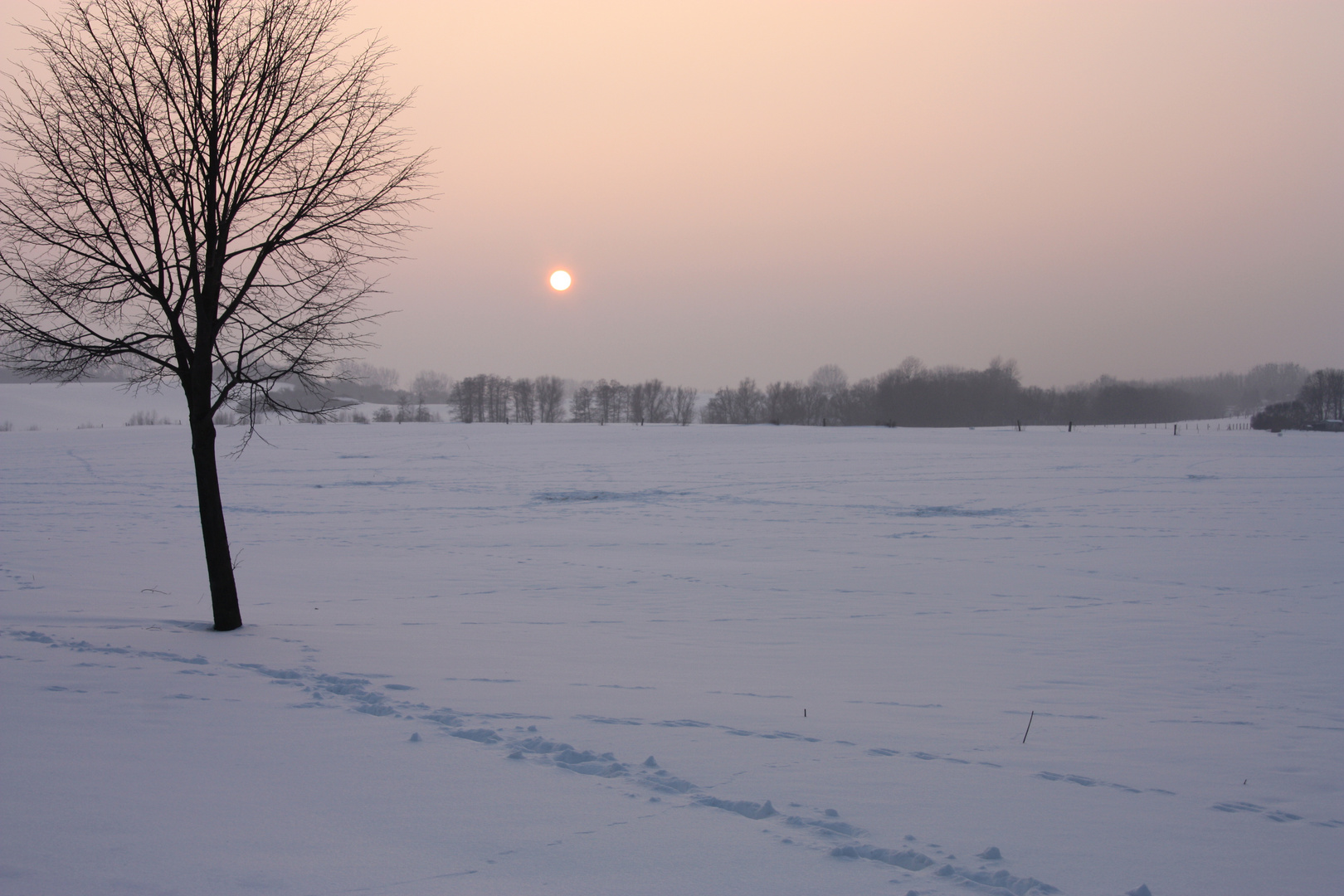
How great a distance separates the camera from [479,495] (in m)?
30.0

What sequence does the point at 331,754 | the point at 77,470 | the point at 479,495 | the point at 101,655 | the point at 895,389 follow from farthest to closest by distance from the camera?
the point at 895,389, the point at 77,470, the point at 479,495, the point at 101,655, the point at 331,754

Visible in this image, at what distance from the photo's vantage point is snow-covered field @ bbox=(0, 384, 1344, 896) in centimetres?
429

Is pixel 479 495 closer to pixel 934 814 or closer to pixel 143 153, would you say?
pixel 143 153

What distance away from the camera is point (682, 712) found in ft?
22.9

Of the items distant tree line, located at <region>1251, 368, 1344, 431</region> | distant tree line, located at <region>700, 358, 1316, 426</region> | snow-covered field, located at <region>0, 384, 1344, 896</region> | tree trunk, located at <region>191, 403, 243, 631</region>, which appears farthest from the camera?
distant tree line, located at <region>700, 358, 1316, 426</region>

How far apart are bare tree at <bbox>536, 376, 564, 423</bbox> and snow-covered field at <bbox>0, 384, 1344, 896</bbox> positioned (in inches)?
4503

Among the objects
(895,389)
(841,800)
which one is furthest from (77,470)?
(895,389)

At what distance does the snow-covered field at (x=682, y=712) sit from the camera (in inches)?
169

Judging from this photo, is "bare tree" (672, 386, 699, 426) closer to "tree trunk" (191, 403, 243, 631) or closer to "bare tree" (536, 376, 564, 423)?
"bare tree" (536, 376, 564, 423)

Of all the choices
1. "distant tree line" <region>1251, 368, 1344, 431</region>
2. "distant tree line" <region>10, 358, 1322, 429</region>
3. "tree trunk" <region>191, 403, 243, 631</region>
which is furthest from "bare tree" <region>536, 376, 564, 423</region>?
"tree trunk" <region>191, 403, 243, 631</region>

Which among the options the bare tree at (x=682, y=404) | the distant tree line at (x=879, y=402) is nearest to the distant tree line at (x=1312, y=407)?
the distant tree line at (x=879, y=402)

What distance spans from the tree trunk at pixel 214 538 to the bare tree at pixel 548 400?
12342cm

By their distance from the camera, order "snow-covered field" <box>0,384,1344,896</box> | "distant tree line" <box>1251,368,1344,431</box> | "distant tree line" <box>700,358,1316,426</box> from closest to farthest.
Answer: "snow-covered field" <box>0,384,1344,896</box>
"distant tree line" <box>1251,368,1344,431</box>
"distant tree line" <box>700,358,1316,426</box>

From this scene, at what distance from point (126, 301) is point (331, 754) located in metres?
6.77
